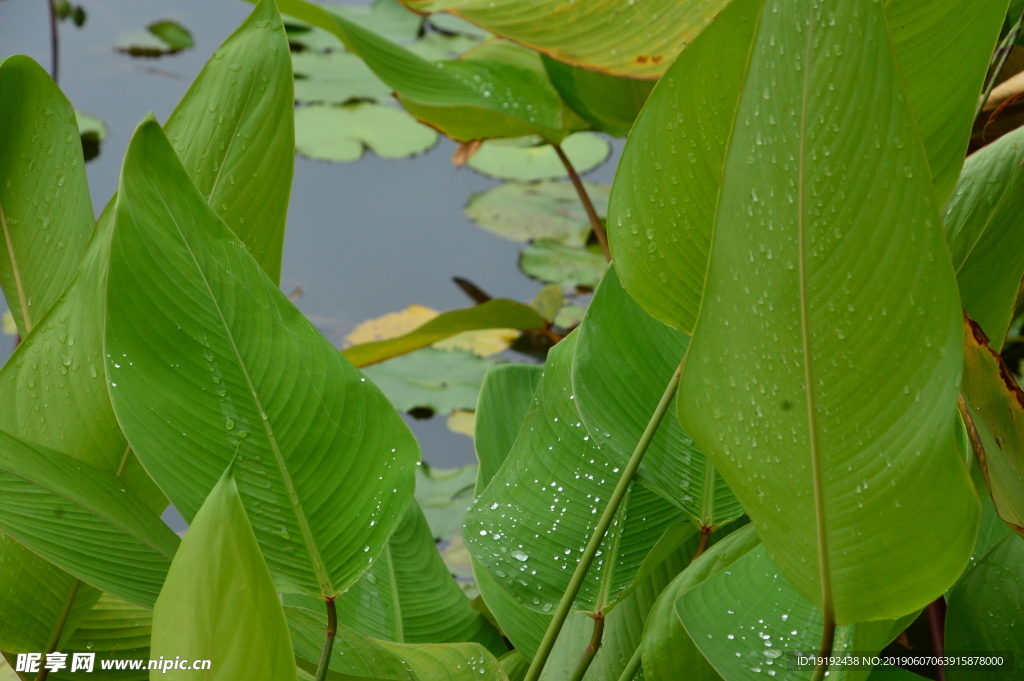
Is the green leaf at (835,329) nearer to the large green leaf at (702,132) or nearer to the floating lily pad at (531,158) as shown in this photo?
the large green leaf at (702,132)

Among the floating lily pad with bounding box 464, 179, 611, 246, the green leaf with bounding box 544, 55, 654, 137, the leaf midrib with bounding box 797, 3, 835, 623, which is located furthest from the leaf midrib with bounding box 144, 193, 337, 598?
the floating lily pad with bounding box 464, 179, 611, 246

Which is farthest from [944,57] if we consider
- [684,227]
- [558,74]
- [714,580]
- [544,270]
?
[544,270]

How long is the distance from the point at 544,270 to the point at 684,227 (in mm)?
1221

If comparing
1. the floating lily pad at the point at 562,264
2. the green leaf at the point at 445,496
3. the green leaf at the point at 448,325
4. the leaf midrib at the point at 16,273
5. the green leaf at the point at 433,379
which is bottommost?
the green leaf at the point at 445,496

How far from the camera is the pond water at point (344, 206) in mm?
1429

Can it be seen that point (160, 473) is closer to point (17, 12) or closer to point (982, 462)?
point (982, 462)

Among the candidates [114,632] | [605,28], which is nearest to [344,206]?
[605,28]

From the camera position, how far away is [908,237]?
227 millimetres

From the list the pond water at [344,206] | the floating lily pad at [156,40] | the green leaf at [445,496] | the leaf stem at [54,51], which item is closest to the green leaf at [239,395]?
the green leaf at [445,496]

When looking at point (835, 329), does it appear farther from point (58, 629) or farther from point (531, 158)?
point (531, 158)

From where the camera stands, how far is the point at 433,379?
4.54ft

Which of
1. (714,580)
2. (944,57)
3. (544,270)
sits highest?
(944,57)

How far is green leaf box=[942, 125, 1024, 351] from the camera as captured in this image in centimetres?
43

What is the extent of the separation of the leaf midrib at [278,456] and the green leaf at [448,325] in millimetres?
536
